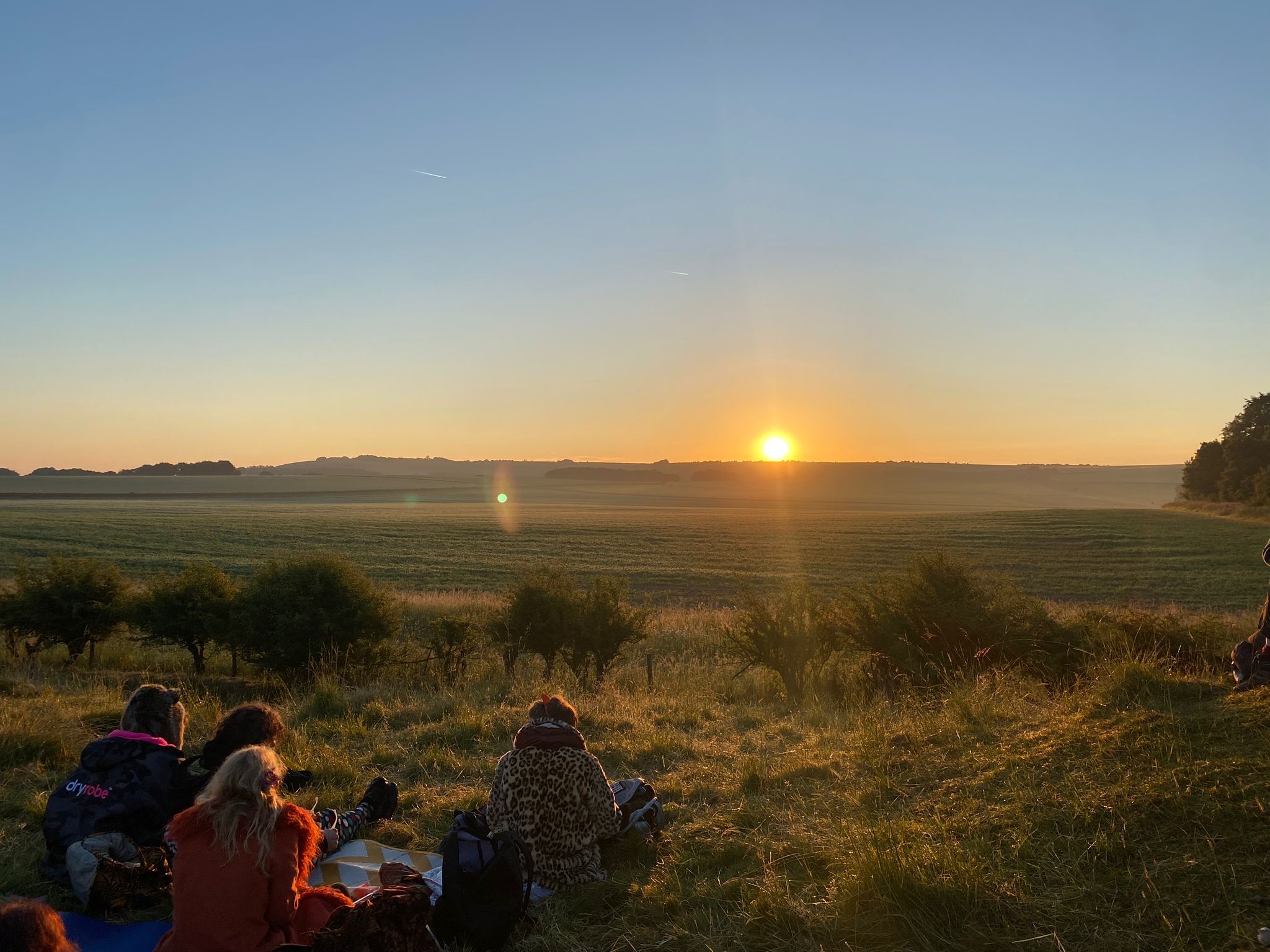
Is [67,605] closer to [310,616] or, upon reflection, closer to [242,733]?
[310,616]

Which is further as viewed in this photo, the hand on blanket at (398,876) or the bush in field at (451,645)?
the bush in field at (451,645)

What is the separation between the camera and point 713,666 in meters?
15.0

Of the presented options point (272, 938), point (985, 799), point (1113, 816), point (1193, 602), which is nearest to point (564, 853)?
point (272, 938)

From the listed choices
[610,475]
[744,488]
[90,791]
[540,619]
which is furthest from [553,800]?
[610,475]

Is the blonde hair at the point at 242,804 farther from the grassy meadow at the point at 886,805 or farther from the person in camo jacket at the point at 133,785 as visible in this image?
the grassy meadow at the point at 886,805

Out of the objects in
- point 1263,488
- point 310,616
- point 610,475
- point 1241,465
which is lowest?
point 310,616

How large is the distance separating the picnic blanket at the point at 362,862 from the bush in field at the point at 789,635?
7419 millimetres

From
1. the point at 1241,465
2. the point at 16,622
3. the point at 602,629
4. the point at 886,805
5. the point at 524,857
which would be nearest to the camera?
the point at 524,857

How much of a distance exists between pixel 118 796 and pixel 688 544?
50.2 m

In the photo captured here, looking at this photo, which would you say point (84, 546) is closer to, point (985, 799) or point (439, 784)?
point (439, 784)

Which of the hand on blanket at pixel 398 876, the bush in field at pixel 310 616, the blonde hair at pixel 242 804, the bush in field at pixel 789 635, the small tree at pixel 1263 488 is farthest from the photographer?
the small tree at pixel 1263 488

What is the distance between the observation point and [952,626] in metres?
10.9

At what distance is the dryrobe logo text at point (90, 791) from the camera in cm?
464

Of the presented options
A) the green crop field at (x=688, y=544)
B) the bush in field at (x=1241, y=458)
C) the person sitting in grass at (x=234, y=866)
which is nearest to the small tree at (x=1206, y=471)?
the bush in field at (x=1241, y=458)
